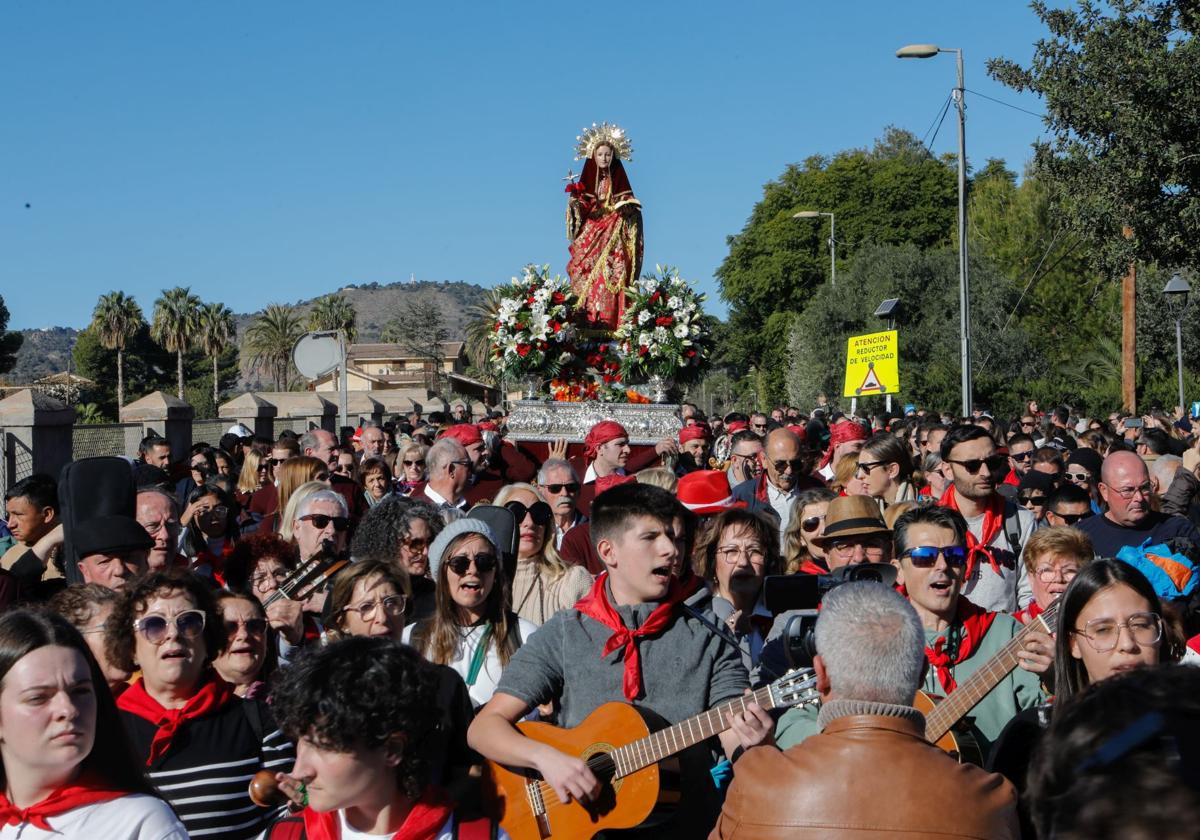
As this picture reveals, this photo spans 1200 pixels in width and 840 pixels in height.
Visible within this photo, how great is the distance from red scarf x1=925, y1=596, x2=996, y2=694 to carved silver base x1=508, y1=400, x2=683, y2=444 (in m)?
8.82

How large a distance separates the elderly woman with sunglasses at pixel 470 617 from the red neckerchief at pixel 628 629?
84cm

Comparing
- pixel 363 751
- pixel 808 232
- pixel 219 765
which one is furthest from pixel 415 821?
pixel 808 232

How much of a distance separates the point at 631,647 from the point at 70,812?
1821mm

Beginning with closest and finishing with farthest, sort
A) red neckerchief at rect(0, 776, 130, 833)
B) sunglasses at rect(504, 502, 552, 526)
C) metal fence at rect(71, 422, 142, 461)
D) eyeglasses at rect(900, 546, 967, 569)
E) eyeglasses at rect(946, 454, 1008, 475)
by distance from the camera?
red neckerchief at rect(0, 776, 130, 833), eyeglasses at rect(900, 546, 967, 569), sunglasses at rect(504, 502, 552, 526), eyeglasses at rect(946, 454, 1008, 475), metal fence at rect(71, 422, 142, 461)

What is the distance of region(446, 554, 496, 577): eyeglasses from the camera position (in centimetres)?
529

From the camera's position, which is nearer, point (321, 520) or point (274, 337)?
point (321, 520)

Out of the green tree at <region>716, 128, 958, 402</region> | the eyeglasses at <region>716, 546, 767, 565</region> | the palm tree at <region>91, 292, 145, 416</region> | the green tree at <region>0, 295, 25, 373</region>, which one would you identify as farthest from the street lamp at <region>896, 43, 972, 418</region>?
the palm tree at <region>91, 292, 145, 416</region>

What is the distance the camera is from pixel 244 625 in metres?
4.80

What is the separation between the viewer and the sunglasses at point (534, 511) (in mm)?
7074

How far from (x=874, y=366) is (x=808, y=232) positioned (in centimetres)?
4111

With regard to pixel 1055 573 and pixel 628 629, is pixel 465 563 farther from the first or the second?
pixel 1055 573

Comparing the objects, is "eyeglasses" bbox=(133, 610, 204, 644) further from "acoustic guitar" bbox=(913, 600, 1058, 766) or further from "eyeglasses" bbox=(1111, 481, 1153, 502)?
"eyeglasses" bbox=(1111, 481, 1153, 502)

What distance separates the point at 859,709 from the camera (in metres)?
3.06

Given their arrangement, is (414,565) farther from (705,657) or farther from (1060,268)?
(1060,268)
